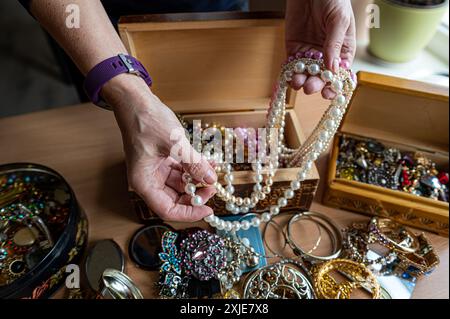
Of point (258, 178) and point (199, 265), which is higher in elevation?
point (258, 178)

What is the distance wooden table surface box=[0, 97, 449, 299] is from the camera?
2.10ft

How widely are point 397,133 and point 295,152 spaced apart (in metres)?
0.29

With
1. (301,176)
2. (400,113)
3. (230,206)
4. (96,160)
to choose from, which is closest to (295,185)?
(301,176)

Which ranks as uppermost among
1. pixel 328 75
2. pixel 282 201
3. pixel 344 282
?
pixel 328 75

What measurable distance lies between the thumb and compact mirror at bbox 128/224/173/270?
6.8 inches

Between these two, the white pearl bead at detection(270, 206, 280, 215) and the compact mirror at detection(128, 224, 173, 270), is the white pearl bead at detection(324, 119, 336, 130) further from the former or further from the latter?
the compact mirror at detection(128, 224, 173, 270)

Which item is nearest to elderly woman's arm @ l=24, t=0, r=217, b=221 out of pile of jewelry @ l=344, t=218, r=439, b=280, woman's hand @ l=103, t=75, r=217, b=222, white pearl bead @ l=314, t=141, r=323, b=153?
woman's hand @ l=103, t=75, r=217, b=222

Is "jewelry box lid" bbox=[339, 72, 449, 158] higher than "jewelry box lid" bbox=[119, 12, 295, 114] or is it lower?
lower

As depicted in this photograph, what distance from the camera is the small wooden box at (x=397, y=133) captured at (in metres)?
0.64

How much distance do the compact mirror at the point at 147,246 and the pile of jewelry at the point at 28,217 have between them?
131 millimetres

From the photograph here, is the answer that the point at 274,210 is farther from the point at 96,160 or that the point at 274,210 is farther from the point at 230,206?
the point at 96,160

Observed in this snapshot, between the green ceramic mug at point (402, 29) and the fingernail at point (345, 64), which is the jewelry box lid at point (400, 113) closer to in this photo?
the fingernail at point (345, 64)

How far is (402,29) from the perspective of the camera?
89cm
